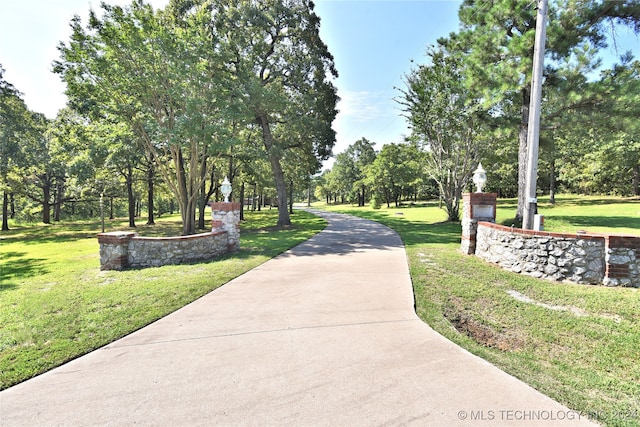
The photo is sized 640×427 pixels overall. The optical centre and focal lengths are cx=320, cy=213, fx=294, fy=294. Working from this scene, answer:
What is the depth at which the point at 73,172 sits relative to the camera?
13.5 m

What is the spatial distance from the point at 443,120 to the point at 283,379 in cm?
1526

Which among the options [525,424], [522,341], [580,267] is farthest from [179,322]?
[580,267]

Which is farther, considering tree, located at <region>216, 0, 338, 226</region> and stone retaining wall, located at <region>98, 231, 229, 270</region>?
tree, located at <region>216, 0, 338, 226</region>

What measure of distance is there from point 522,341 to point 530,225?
4.28m

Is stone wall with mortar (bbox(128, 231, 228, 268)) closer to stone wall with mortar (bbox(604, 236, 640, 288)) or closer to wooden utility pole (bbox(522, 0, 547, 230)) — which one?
wooden utility pole (bbox(522, 0, 547, 230))

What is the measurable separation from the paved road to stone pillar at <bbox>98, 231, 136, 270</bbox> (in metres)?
4.03

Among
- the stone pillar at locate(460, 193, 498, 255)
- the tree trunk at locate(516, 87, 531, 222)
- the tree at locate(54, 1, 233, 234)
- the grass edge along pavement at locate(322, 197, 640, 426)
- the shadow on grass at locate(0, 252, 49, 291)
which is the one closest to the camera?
the grass edge along pavement at locate(322, 197, 640, 426)

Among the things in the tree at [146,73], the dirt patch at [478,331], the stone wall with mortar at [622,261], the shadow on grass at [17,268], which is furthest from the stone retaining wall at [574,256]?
the shadow on grass at [17,268]

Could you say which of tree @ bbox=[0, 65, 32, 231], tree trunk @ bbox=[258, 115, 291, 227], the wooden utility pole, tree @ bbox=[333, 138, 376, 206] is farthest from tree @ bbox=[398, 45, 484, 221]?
tree @ bbox=[333, 138, 376, 206]

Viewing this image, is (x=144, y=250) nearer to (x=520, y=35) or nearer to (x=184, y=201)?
(x=184, y=201)

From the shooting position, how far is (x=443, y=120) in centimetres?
1488

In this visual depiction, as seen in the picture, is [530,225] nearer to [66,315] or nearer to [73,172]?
[66,315]

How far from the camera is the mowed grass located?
3168 millimetres

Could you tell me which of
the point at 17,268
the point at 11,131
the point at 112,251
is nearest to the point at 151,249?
the point at 112,251
